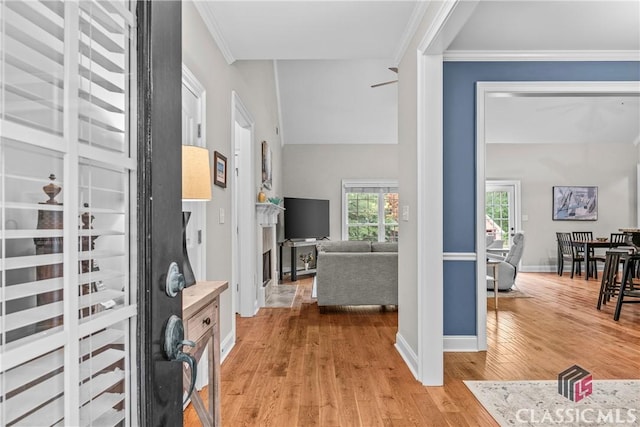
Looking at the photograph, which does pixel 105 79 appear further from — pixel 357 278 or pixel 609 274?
pixel 609 274

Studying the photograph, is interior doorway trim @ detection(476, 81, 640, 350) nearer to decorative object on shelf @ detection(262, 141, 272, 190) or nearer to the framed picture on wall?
decorative object on shelf @ detection(262, 141, 272, 190)

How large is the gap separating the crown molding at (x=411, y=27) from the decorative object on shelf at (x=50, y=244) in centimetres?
258

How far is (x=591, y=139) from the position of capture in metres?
8.52

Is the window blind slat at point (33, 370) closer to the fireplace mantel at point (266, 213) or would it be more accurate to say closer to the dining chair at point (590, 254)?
the fireplace mantel at point (266, 213)

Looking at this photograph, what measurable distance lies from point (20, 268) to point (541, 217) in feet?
31.7

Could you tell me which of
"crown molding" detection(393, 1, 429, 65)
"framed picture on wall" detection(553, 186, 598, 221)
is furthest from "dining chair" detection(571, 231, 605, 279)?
"crown molding" detection(393, 1, 429, 65)

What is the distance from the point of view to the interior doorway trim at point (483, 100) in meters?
3.40

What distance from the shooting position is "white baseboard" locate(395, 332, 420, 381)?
2.81 m

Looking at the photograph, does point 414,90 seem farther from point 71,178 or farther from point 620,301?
point 620,301

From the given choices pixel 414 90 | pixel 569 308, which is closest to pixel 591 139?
pixel 569 308

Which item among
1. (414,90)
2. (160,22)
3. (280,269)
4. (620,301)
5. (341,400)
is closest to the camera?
(160,22)

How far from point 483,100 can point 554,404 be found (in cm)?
235

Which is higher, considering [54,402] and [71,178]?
[71,178]

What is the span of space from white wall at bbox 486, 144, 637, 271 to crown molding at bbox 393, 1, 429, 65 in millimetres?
5996
